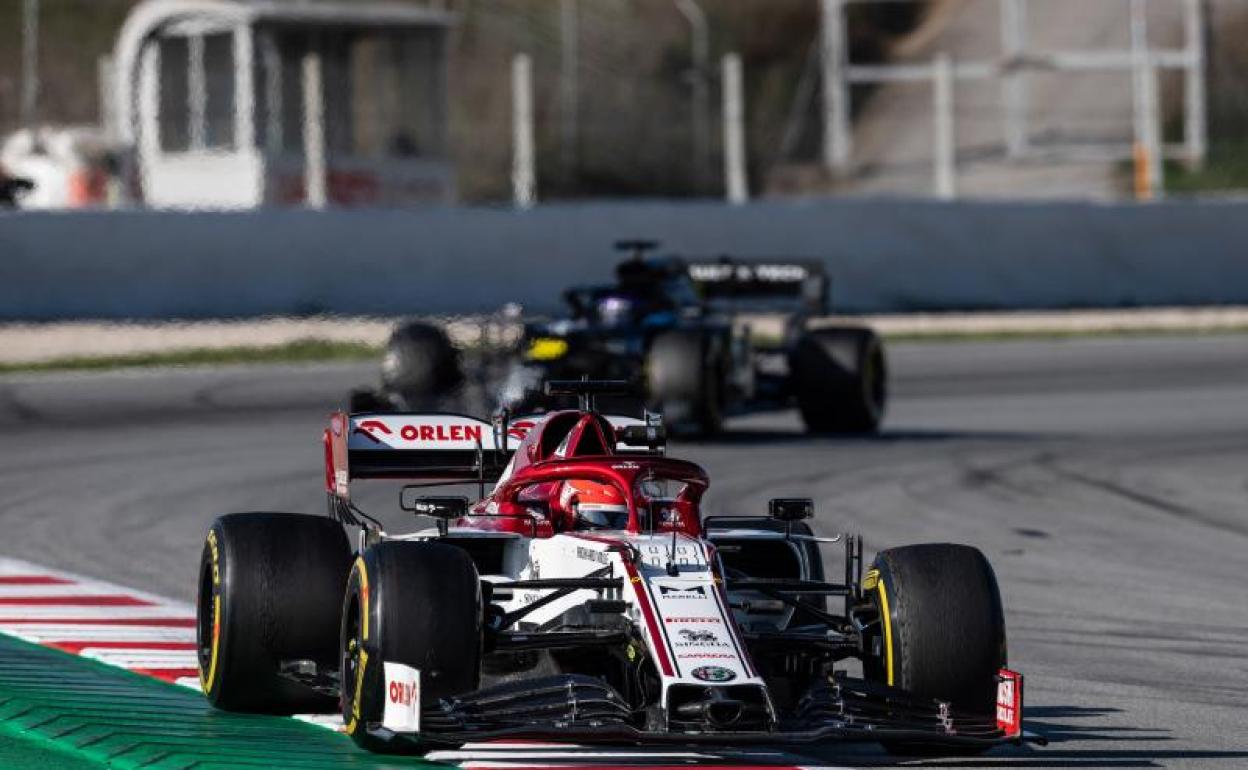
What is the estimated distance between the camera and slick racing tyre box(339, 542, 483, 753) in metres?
7.54

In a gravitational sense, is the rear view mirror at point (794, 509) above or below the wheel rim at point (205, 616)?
above

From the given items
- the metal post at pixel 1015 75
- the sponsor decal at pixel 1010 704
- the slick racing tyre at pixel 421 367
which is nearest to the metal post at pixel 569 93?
the metal post at pixel 1015 75

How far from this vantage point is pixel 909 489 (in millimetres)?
16750

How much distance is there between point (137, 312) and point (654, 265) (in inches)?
361

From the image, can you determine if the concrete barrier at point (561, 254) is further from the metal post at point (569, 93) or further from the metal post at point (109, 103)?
the metal post at point (109, 103)

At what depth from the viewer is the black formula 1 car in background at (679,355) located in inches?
760

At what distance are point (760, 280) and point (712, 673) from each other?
1416cm

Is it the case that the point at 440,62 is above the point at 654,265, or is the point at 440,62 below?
above

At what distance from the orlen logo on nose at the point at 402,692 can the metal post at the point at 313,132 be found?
30.8 metres

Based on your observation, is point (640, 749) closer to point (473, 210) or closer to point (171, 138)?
point (473, 210)

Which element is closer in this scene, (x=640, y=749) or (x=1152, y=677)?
(x=640, y=749)

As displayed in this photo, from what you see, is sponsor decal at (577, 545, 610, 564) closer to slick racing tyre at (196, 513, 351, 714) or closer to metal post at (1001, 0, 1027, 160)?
slick racing tyre at (196, 513, 351, 714)

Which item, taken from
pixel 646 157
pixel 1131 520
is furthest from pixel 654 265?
pixel 646 157

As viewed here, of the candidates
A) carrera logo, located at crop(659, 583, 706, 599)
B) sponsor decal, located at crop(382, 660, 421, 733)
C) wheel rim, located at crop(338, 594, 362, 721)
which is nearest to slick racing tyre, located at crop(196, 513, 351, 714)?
wheel rim, located at crop(338, 594, 362, 721)
